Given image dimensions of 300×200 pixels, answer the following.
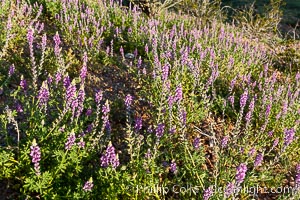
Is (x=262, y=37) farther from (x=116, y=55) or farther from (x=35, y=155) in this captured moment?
(x=35, y=155)

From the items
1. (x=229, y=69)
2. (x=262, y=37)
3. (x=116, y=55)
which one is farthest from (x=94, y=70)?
(x=262, y=37)

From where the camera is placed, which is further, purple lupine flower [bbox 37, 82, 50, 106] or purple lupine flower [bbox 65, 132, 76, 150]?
purple lupine flower [bbox 37, 82, 50, 106]

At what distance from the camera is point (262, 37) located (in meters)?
11.7

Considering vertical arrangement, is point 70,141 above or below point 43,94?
below

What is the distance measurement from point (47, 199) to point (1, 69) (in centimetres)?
265

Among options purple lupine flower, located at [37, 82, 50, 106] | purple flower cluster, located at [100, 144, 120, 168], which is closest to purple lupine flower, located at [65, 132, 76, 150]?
purple flower cluster, located at [100, 144, 120, 168]

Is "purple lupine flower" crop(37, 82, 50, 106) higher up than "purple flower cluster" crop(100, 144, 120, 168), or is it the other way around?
"purple lupine flower" crop(37, 82, 50, 106)

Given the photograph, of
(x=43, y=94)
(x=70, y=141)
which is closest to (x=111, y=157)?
(x=70, y=141)

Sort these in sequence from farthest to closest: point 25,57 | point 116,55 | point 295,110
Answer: point 116,55, point 25,57, point 295,110

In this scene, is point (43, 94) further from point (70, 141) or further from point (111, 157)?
point (111, 157)

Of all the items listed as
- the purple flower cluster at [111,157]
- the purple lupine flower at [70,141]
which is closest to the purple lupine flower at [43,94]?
the purple lupine flower at [70,141]

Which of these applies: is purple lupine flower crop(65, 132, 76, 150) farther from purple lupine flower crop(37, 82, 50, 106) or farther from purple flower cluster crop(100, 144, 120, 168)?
purple lupine flower crop(37, 82, 50, 106)

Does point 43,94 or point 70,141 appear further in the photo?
point 43,94

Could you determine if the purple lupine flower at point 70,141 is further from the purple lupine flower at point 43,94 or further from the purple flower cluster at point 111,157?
the purple lupine flower at point 43,94
